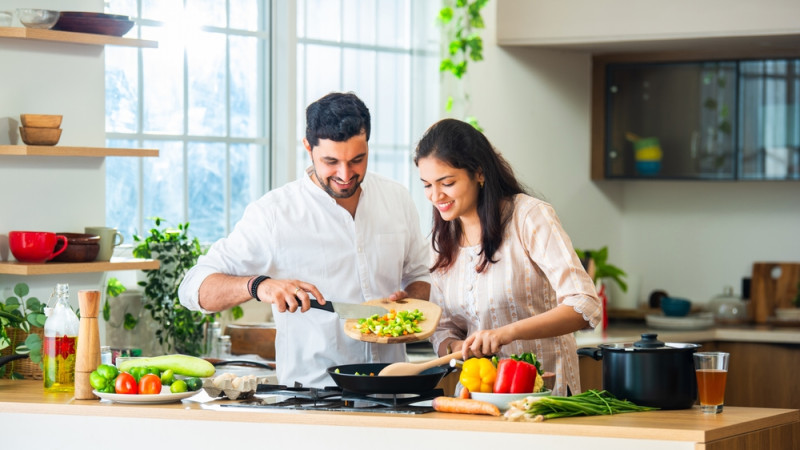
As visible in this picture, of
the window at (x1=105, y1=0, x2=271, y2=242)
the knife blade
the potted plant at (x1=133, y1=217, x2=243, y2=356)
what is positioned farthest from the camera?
the window at (x1=105, y1=0, x2=271, y2=242)

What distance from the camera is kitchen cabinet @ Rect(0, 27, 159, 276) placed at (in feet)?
11.1

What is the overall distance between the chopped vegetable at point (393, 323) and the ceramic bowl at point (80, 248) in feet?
3.70

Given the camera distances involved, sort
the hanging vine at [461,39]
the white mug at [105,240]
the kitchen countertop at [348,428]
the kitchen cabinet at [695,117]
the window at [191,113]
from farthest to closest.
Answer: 1. the kitchen cabinet at [695,117]
2. the hanging vine at [461,39]
3. the window at [191,113]
4. the white mug at [105,240]
5. the kitchen countertop at [348,428]

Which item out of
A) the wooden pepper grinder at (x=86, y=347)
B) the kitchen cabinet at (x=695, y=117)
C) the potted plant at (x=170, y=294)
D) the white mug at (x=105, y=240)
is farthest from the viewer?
the kitchen cabinet at (x=695, y=117)

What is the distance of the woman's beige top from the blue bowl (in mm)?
2499

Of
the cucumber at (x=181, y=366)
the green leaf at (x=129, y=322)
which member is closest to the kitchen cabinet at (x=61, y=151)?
the green leaf at (x=129, y=322)

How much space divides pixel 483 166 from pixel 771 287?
3058mm

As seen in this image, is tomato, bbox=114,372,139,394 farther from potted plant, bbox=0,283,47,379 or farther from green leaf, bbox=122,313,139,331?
green leaf, bbox=122,313,139,331

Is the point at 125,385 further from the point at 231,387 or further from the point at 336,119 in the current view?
the point at 336,119

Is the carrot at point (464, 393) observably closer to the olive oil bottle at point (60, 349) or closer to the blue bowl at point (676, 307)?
the olive oil bottle at point (60, 349)

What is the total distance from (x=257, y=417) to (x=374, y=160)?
260 centimetres

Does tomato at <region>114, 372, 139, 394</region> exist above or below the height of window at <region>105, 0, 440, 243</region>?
below

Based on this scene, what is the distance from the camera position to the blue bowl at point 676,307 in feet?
17.9

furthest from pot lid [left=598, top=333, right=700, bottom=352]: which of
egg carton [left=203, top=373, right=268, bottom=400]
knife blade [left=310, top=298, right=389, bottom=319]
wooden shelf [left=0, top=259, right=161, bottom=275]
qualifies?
wooden shelf [left=0, top=259, right=161, bottom=275]
